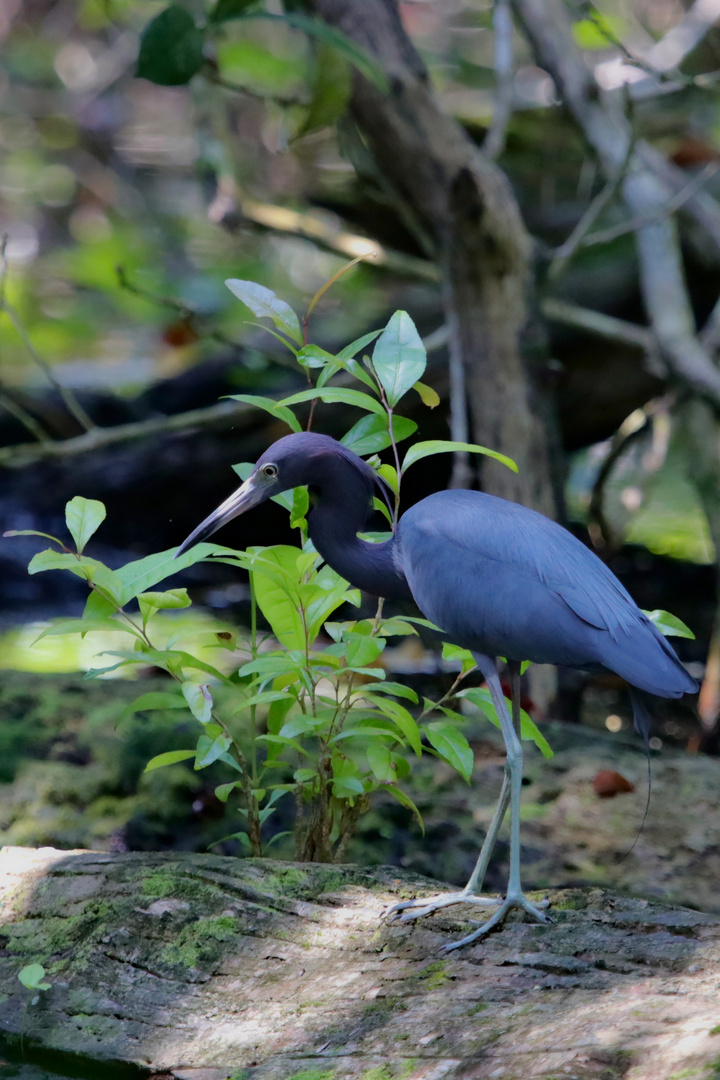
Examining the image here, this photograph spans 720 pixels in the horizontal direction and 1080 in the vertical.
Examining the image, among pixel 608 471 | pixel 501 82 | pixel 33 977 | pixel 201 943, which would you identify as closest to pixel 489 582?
pixel 201 943

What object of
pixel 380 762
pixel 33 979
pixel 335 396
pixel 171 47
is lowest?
pixel 33 979

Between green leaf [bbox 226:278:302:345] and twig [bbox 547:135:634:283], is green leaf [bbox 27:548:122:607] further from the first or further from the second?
twig [bbox 547:135:634:283]

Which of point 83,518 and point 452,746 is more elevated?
point 83,518

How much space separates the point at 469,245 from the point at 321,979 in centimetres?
261

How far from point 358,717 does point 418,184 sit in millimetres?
2196

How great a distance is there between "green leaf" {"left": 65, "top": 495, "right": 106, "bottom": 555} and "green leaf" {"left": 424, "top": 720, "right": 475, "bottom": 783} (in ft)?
2.67

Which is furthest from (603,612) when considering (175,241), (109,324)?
(175,241)

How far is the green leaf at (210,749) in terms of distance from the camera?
212 centimetres

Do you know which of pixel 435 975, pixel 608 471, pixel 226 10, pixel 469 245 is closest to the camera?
pixel 435 975

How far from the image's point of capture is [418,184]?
150 inches

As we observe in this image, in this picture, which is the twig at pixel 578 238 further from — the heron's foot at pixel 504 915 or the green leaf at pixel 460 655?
the heron's foot at pixel 504 915

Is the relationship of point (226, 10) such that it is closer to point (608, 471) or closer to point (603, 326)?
point (603, 326)

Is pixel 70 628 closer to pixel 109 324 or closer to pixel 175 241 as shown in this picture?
pixel 109 324

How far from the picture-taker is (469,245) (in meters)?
3.68
